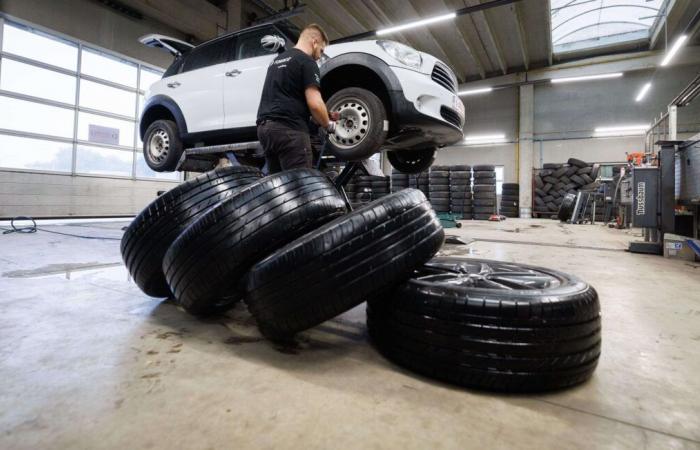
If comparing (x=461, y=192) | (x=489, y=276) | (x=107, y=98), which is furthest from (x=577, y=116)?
(x=107, y=98)

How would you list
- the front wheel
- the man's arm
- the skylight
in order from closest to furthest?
the man's arm, the front wheel, the skylight

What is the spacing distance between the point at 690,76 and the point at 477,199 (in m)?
9.88

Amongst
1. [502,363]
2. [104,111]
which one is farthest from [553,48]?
[502,363]

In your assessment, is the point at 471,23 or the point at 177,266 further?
the point at 471,23

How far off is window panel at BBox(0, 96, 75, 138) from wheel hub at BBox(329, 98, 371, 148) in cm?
766

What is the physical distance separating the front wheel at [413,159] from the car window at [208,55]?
222cm

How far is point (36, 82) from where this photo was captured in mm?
7375

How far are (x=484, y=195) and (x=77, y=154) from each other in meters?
10.2

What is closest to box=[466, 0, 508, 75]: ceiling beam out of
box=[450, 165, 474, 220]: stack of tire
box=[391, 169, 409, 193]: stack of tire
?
box=[450, 165, 474, 220]: stack of tire

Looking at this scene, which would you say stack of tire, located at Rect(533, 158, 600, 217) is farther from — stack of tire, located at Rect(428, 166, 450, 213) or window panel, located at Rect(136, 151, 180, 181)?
window panel, located at Rect(136, 151, 180, 181)

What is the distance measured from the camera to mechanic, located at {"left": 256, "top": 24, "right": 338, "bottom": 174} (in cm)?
212

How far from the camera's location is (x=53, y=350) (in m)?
1.22

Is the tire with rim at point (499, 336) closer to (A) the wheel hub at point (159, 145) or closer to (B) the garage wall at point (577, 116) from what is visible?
(A) the wheel hub at point (159, 145)

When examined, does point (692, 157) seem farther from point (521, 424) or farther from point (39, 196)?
point (39, 196)
